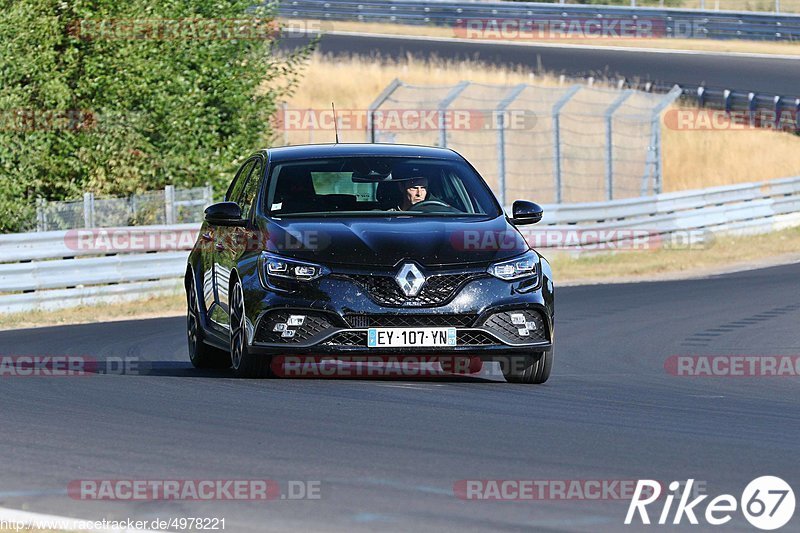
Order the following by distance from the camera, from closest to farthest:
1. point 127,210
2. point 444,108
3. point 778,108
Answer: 1. point 127,210
2. point 444,108
3. point 778,108

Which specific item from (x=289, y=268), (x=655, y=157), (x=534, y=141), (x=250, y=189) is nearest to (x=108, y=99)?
(x=655, y=157)

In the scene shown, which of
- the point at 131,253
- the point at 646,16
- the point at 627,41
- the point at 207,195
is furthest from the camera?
the point at 627,41

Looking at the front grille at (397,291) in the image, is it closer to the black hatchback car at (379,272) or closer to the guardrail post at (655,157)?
the black hatchback car at (379,272)

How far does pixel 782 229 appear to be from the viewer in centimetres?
3158

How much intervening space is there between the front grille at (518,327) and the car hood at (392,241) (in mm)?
375

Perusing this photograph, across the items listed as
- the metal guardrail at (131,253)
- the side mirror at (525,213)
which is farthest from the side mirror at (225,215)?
the metal guardrail at (131,253)

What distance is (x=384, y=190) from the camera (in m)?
11.3

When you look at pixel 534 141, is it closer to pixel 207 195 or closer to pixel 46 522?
pixel 207 195

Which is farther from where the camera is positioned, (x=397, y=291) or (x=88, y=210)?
(x=88, y=210)

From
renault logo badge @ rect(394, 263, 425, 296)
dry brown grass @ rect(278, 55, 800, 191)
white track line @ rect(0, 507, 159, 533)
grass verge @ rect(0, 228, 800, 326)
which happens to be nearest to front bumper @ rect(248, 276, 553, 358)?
renault logo badge @ rect(394, 263, 425, 296)

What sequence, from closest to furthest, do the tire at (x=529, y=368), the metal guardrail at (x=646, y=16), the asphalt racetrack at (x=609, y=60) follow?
1. the tire at (x=529, y=368)
2. the asphalt racetrack at (x=609, y=60)
3. the metal guardrail at (x=646, y=16)

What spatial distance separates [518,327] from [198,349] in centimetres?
303

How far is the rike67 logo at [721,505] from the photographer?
610 cm

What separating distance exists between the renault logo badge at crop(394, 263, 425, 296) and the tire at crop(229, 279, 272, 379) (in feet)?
3.62
